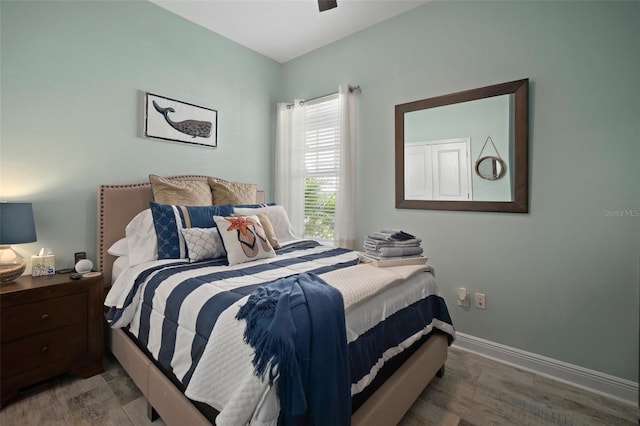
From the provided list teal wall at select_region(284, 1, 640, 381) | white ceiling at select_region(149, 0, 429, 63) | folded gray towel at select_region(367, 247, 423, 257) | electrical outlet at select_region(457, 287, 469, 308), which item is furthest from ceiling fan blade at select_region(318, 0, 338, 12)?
electrical outlet at select_region(457, 287, 469, 308)

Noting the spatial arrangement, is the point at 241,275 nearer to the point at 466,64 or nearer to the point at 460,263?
the point at 460,263

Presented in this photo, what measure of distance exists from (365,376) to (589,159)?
2.00 m

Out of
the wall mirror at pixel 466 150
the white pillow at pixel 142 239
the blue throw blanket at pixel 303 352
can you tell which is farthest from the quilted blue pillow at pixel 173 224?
the wall mirror at pixel 466 150

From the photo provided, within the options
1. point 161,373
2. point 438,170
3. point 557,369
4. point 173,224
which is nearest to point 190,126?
point 173,224

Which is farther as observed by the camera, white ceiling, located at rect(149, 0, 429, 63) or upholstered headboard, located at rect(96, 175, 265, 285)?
white ceiling, located at rect(149, 0, 429, 63)

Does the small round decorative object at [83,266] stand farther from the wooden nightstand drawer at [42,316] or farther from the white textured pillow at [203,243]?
the white textured pillow at [203,243]

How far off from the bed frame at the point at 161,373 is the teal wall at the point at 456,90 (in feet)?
0.54

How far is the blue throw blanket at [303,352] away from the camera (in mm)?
929

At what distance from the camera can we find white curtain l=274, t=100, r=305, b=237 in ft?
11.8

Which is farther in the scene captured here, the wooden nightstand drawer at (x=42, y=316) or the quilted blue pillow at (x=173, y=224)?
the quilted blue pillow at (x=173, y=224)

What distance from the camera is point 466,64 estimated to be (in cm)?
245

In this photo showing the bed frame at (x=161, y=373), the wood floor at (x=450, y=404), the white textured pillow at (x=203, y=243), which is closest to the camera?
the bed frame at (x=161, y=373)

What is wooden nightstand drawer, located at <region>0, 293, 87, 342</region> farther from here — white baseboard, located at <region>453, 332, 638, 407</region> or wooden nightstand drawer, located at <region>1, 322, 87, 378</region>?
white baseboard, located at <region>453, 332, 638, 407</region>

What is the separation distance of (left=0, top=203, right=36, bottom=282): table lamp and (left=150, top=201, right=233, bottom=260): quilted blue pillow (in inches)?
26.2
